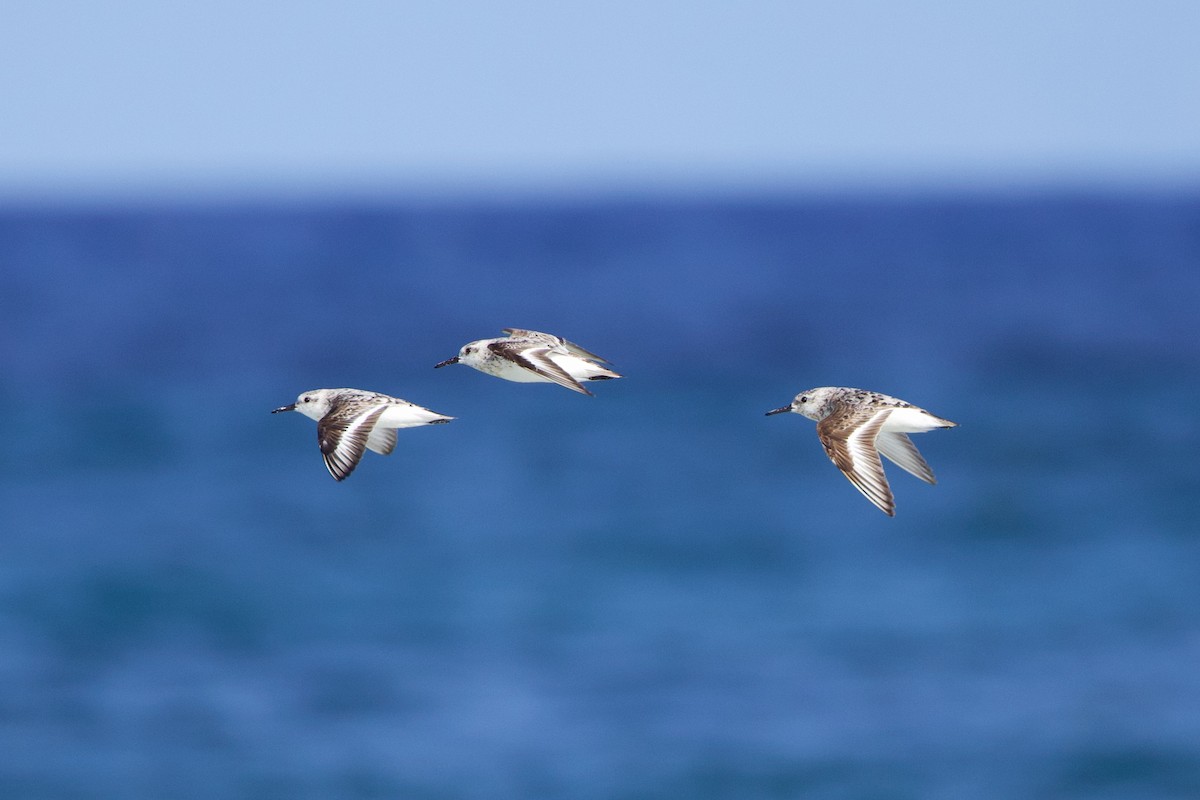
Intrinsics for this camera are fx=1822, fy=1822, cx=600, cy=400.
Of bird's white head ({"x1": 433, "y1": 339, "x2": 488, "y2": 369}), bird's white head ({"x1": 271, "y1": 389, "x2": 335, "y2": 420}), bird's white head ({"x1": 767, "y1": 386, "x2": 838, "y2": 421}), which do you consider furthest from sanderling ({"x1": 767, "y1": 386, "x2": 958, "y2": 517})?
bird's white head ({"x1": 271, "y1": 389, "x2": 335, "y2": 420})

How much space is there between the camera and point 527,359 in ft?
32.9

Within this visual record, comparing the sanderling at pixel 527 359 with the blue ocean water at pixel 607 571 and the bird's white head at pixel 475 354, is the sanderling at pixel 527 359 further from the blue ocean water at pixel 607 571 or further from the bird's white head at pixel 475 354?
the blue ocean water at pixel 607 571

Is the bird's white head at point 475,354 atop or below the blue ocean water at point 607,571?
below

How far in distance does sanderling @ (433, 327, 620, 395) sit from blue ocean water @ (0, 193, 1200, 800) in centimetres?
1375

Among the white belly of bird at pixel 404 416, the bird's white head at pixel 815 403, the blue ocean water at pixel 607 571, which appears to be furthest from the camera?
the blue ocean water at pixel 607 571

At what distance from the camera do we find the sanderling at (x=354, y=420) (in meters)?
9.06

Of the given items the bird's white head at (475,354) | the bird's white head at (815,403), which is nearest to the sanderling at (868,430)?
the bird's white head at (815,403)

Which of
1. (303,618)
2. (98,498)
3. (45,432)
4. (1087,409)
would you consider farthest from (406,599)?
(1087,409)

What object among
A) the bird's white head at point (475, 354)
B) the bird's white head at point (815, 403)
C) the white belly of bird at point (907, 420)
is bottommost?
the white belly of bird at point (907, 420)

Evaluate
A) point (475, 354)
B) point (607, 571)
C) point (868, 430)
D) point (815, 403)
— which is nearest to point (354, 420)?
point (475, 354)

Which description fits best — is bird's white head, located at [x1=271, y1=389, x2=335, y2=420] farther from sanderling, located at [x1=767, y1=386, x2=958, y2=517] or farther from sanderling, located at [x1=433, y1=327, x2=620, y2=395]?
sanderling, located at [x1=767, y1=386, x2=958, y2=517]

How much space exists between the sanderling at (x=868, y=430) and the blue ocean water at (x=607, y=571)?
542 inches

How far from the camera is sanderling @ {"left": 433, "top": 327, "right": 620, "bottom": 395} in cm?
1012

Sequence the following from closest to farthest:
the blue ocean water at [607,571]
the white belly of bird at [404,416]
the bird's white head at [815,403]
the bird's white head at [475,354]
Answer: the white belly of bird at [404,416]
the bird's white head at [475,354]
the bird's white head at [815,403]
the blue ocean water at [607,571]
